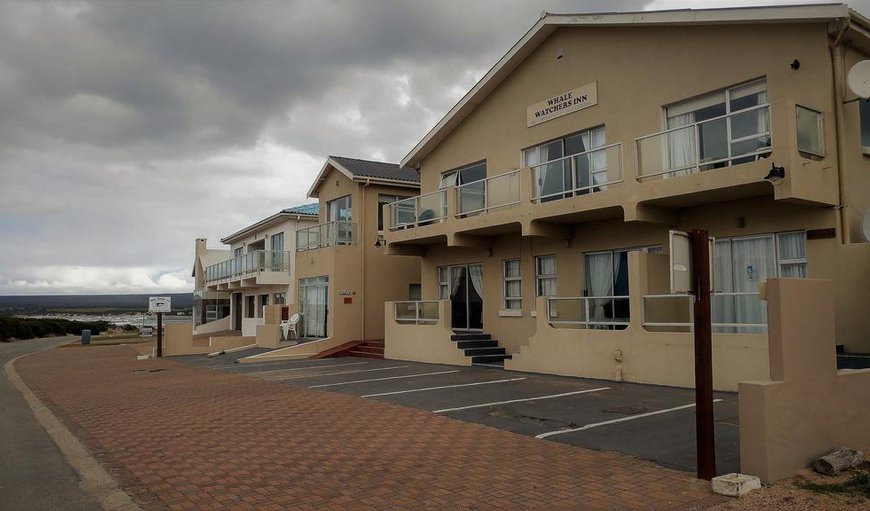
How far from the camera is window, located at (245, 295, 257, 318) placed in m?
39.6

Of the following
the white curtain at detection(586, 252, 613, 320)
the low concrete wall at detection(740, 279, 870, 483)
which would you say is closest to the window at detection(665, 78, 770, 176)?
the white curtain at detection(586, 252, 613, 320)

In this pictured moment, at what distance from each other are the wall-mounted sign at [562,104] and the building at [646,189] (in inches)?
1.9

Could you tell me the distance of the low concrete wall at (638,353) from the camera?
459 inches

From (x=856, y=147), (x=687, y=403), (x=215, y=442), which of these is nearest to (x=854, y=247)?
(x=856, y=147)

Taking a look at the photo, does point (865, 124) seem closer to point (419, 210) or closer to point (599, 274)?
point (599, 274)

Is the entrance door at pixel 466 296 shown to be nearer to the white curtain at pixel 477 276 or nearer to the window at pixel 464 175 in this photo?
the white curtain at pixel 477 276

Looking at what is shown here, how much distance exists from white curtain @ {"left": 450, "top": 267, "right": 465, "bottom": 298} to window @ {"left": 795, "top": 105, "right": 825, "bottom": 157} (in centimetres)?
1118

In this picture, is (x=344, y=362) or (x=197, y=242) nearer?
(x=344, y=362)

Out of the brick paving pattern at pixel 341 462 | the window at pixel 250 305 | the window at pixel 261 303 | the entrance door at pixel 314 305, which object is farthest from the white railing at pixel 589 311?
the window at pixel 250 305

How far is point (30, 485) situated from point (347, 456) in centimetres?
337

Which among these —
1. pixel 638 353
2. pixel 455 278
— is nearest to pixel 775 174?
pixel 638 353

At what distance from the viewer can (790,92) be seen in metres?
12.6

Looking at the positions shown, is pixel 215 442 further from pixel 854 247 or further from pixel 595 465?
pixel 854 247

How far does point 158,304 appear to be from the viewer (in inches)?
1144
